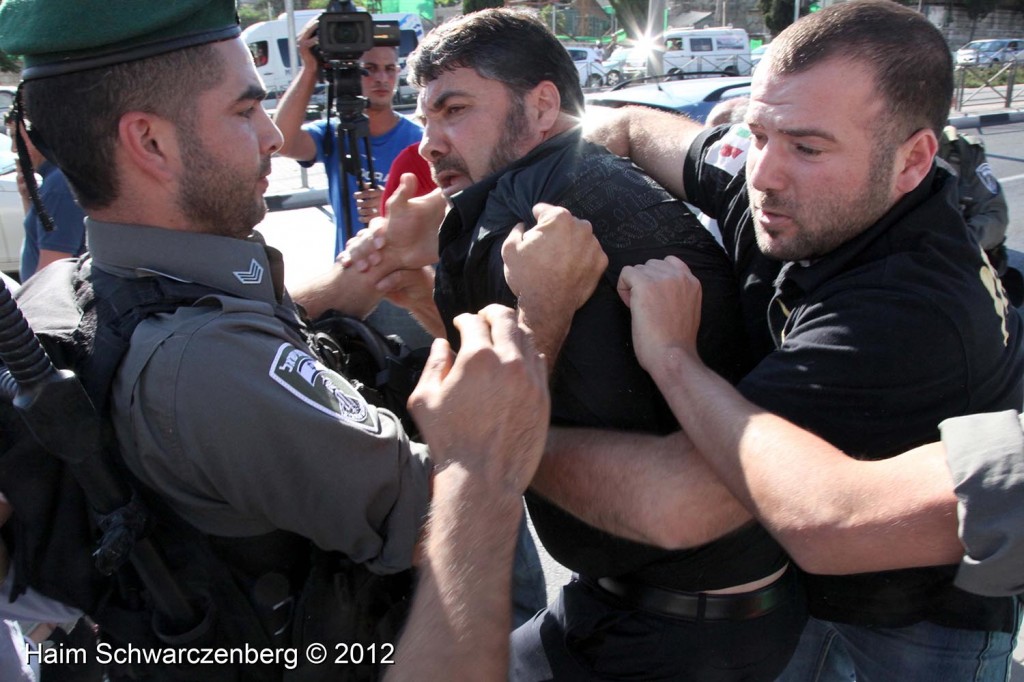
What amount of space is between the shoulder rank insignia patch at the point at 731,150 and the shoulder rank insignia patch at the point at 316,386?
106cm

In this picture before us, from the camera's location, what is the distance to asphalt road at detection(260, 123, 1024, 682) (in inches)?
297

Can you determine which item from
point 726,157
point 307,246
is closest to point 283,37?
point 307,246

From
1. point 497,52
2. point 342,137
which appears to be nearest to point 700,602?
point 497,52

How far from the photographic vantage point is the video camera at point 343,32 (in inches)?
136

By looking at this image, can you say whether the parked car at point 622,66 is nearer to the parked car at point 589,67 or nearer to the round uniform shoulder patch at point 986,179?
the parked car at point 589,67

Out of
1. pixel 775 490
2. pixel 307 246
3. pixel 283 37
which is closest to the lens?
pixel 775 490

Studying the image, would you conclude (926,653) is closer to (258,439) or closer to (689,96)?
(258,439)

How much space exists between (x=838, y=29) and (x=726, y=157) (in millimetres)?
480

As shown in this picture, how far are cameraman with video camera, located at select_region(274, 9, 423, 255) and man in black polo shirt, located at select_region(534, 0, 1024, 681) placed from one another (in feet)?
7.01

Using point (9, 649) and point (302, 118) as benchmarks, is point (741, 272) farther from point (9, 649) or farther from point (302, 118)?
point (302, 118)

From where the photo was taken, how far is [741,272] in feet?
5.91

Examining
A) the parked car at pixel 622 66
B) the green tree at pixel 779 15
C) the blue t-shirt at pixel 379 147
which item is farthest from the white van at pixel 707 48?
the blue t-shirt at pixel 379 147

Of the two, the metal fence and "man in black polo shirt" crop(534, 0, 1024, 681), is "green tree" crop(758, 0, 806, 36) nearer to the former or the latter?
the metal fence

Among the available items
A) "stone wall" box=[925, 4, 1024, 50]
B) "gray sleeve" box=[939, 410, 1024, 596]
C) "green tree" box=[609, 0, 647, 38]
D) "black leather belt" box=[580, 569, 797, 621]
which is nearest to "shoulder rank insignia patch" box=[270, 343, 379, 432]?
"black leather belt" box=[580, 569, 797, 621]
